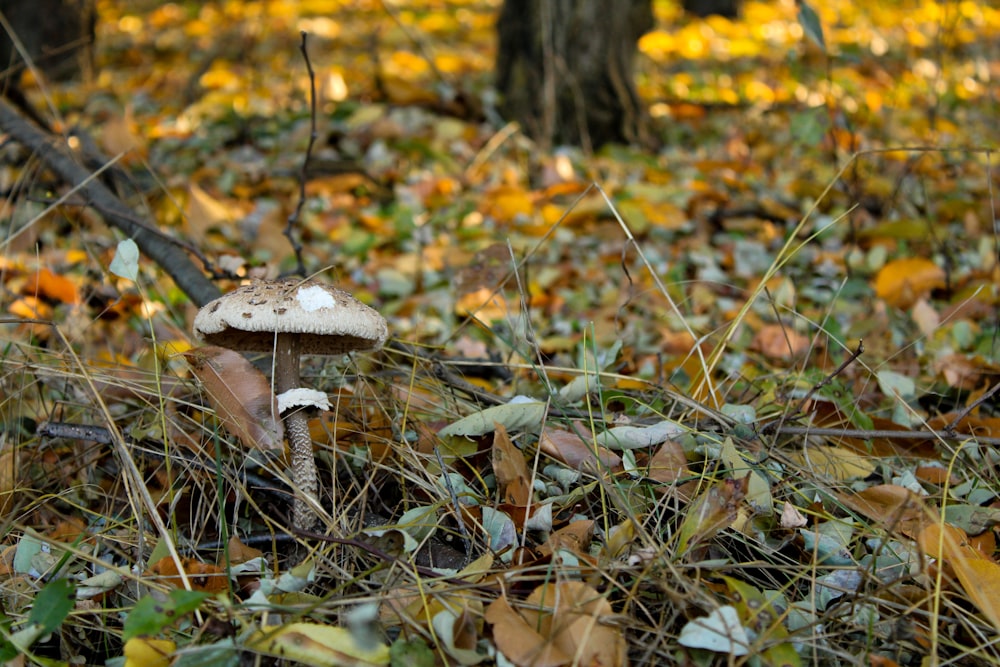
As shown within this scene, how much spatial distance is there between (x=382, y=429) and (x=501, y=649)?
0.65 meters

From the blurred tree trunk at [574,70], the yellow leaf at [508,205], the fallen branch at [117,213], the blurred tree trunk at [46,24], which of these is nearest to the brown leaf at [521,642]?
the fallen branch at [117,213]

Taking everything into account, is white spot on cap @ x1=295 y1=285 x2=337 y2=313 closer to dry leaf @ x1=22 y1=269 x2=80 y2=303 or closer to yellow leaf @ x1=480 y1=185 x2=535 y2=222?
dry leaf @ x1=22 y1=269 x2=80 y2=303

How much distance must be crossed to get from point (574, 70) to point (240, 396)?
10.2ft

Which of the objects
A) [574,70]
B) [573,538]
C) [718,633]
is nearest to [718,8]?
[574,70]

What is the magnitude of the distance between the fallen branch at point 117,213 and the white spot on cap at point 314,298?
659 mm

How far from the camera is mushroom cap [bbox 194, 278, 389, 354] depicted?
4.02 feet

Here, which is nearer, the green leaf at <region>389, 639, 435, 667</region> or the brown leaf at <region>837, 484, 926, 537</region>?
the green leaf at <region>389, 639, 435, 667</region>

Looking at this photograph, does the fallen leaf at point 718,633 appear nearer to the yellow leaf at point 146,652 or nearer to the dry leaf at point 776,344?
the yellow leaf at point 146,652

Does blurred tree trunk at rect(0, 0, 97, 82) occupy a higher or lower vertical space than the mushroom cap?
lower

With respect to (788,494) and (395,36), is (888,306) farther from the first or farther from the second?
(395,36)

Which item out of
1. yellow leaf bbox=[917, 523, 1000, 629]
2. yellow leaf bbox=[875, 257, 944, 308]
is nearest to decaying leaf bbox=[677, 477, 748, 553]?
yellow leaf bbox=[917, 523, 1000, 629]

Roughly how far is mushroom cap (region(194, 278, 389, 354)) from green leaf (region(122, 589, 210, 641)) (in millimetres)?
372

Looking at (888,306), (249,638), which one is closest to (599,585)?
(249,638)

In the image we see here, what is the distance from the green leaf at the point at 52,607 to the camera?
1.13 metres
